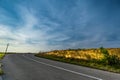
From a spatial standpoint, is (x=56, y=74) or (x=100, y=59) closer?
(x=56, y=74)

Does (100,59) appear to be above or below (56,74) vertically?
above

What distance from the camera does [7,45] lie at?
192ft

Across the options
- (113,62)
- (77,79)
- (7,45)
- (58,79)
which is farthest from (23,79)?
(7,45)

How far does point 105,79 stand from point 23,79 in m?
4.34

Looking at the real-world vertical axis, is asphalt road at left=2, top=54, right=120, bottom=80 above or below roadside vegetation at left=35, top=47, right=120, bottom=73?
below

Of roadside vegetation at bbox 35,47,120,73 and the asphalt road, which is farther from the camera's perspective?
roadside vegetation at bbox 35,47,120,73

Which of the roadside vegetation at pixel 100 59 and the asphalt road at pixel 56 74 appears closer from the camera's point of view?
the asphalt road at pixel 56 74

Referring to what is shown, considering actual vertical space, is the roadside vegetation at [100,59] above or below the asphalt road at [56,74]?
above

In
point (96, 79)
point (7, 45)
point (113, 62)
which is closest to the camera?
point (96, 79)

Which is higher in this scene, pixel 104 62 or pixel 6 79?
pixel 104 62

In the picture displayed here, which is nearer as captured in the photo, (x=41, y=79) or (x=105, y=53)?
(x=41, y=79)

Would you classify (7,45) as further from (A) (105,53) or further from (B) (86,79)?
(B) (86,79)

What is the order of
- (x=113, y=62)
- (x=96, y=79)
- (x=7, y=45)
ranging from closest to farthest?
(x=96, y=79), (x=113, y=62), (x=7, y=45)

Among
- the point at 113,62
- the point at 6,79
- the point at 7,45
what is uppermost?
the point at 7,45
